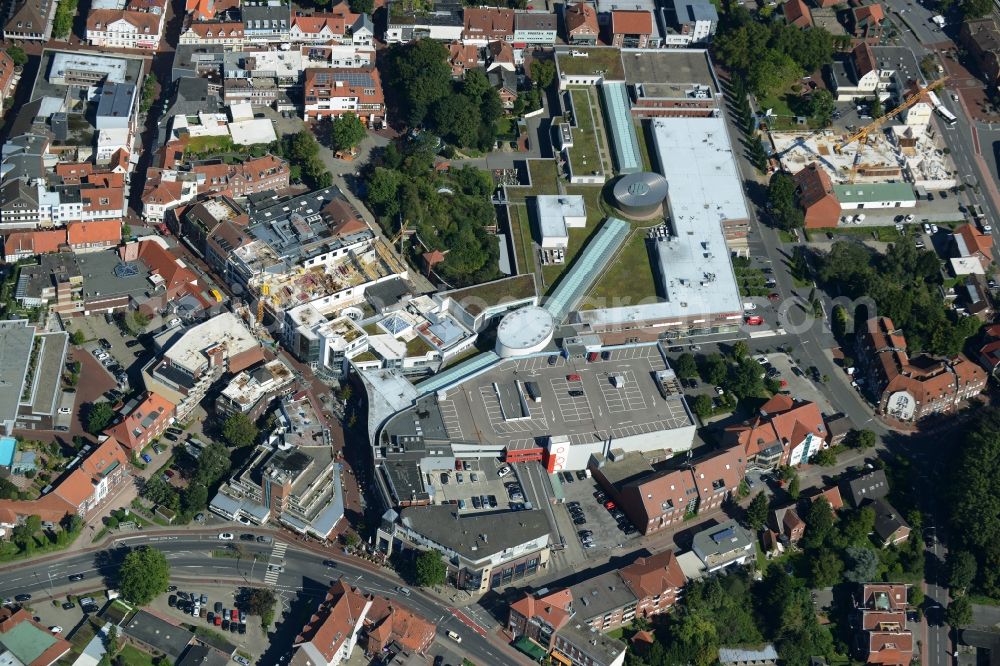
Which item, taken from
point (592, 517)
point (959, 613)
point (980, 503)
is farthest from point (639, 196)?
point (959, 613)

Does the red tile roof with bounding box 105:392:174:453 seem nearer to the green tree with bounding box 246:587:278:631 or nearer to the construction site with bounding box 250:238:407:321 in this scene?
the construction site with bounding box 250:238:407:321

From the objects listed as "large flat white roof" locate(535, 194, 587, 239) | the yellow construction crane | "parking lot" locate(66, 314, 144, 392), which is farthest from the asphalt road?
"large flat white roof" locate(535, 194, 587, 239)

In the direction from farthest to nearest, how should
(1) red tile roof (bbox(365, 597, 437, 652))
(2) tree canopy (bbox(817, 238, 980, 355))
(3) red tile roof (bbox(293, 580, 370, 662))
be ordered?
(2) tree canopy (bbox(817, 238, 980, 355)) → (1) red tile roof (bbox(365, 597, 437, 652)) → (3) red tile roof (bbox(293, 580, 370, 662))

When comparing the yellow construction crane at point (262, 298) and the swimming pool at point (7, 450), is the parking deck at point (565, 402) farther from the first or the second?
the swimming pool at point (7, 450)

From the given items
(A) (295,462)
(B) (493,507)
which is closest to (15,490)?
(A) (295,462)

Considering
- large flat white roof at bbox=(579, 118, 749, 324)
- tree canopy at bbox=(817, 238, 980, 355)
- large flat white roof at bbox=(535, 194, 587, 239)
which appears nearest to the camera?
large flat white roof at bbox=(579, 118, 749, 324)

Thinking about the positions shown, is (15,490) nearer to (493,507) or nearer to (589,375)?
(493,507)
